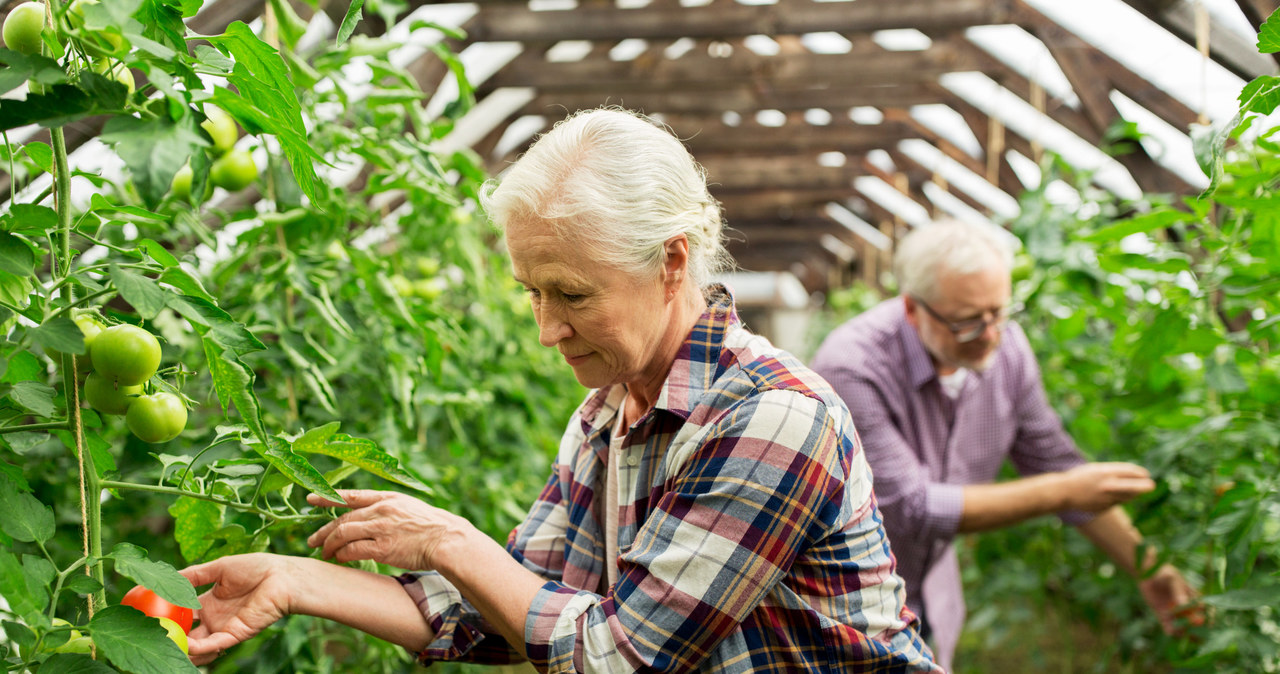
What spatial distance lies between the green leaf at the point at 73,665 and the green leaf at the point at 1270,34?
3.58 feet

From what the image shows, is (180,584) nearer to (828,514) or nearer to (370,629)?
(370,629)

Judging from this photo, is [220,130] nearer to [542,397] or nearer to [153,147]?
[153,147]

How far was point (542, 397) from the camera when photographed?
2.59m

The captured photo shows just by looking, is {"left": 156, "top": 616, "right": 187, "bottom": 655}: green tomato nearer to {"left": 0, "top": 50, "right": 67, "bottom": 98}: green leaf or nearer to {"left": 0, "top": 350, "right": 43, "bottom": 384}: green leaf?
{"left": 0, "top": 350, "right": 43, "bottom": 384}: green leaf

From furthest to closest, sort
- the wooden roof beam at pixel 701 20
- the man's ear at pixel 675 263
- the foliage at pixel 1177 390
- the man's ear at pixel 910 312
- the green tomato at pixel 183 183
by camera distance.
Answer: the wooden roof beam at pixel 701 20 → the man's ear at pixel 910 312 → the foliage at pixel 1177 390 → the green tomato at pixel 183 183 → the man's ear at pixel 675 263

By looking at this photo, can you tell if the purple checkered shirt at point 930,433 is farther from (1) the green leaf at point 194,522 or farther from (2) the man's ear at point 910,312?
(1) the green leaf at point 194,522

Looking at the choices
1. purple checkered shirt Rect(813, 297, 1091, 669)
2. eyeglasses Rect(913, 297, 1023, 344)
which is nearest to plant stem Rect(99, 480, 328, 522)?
purple checkered shirt Rect(813, 297, 1091, 669)

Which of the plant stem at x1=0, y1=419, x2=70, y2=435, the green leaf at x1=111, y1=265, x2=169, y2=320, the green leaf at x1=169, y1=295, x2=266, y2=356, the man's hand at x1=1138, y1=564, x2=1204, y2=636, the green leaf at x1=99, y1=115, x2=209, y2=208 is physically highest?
the green leaf at x1=99, y1=115, x2=209, y2=208

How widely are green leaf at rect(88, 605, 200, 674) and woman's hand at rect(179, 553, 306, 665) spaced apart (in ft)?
0.78

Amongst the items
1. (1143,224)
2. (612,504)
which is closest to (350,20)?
(612,504)

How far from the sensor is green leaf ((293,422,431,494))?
0.88 m

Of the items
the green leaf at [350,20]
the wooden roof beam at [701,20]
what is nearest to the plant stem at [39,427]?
the green leaf at [350,20]

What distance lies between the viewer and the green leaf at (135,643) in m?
0.71

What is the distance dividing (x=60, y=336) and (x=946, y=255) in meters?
1.60
